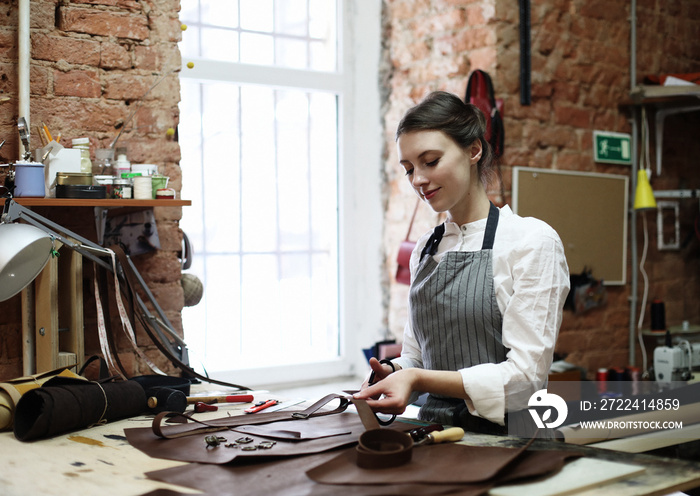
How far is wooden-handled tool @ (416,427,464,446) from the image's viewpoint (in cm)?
140

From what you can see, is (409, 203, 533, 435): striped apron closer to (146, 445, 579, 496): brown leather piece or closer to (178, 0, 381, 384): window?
(146, 445, 579, 496): brown leather piece

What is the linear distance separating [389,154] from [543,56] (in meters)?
0.83

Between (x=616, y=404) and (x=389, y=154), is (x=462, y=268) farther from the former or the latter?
(x=389, y=154)

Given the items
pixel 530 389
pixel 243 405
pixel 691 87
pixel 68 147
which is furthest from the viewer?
pixel 691 87

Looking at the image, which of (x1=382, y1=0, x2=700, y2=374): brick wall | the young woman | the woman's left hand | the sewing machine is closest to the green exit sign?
(x1=382, y1=0, x2=700, y2=374): brick wall

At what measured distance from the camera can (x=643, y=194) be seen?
137 inches

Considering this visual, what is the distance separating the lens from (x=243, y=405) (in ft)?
6.34

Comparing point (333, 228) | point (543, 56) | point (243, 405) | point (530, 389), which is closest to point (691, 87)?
point (543, 56)

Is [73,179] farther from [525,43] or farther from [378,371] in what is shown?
[525,43]

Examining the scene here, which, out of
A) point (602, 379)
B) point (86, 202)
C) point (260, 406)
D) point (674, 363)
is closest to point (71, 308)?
point (86, 202)

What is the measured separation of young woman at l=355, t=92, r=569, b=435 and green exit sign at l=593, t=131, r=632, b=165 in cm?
180

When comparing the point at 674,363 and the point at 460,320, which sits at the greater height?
the point at 460,320

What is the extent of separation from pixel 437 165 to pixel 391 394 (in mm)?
582

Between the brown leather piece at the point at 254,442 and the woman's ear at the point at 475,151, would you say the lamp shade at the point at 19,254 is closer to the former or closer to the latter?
the brown leather piece at the point at 254,442
